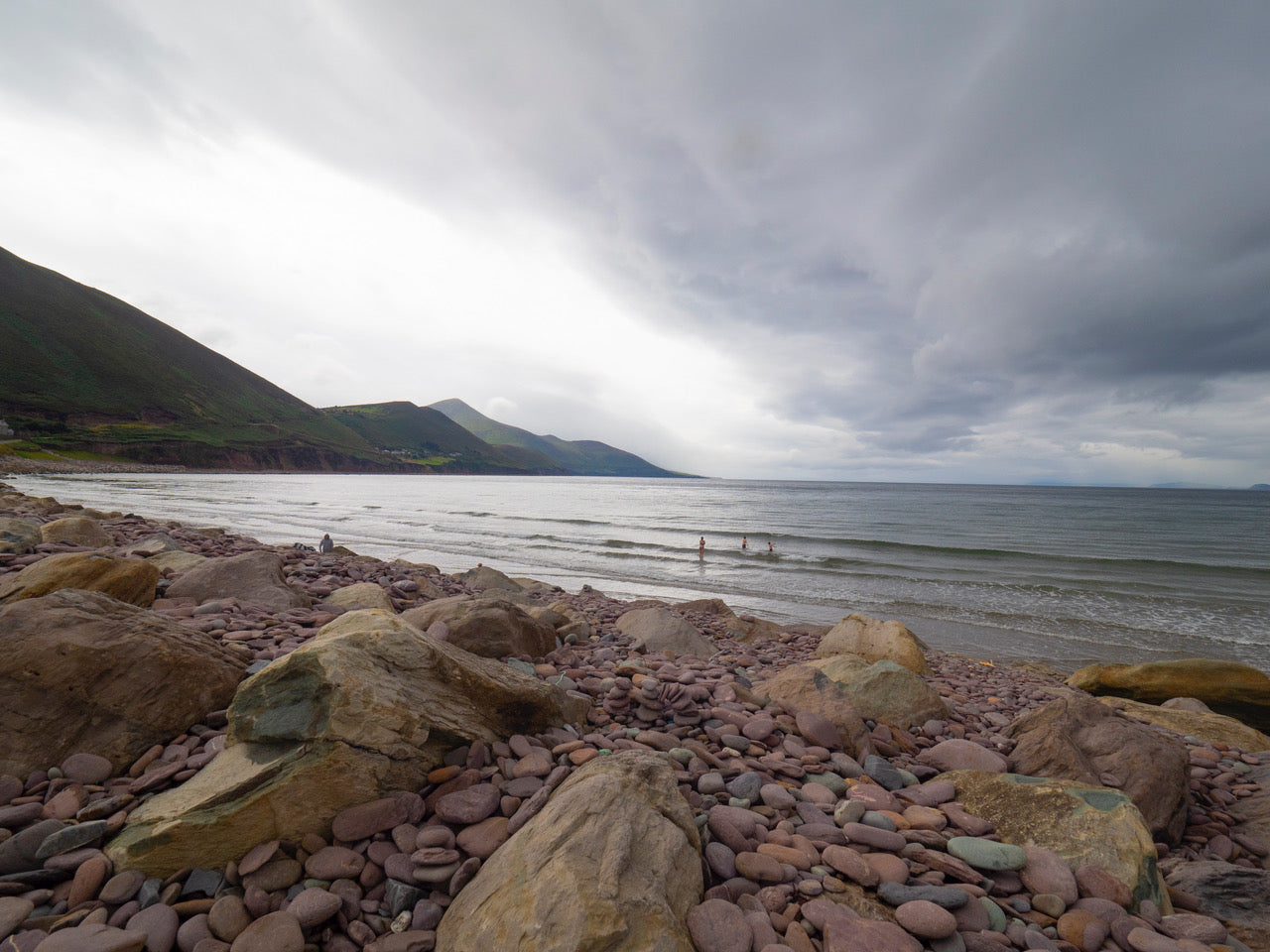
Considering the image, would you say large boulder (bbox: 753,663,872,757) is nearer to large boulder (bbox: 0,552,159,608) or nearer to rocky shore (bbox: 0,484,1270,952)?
rocky shore (bbox: 0,484,1270,952)

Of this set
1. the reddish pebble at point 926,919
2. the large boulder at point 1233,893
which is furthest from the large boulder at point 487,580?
the large boulder at point 1233,893

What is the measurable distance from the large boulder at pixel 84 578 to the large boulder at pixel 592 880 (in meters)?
5.38

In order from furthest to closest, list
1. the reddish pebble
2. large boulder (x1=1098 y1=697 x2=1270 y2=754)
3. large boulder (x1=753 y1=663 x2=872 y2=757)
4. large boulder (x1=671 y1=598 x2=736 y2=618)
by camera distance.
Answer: large boulder (x1=671 y1=598 x2=736 y2=618) → large boulder (x1=1098 y1=697 x2=1270 y2=754) → large boulder (x1=753 y1=663 x2=872 y2=757) → the reddish pebble

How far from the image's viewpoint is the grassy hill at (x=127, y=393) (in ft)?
339

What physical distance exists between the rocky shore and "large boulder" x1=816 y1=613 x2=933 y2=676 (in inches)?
172

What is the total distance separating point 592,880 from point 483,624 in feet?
13.6

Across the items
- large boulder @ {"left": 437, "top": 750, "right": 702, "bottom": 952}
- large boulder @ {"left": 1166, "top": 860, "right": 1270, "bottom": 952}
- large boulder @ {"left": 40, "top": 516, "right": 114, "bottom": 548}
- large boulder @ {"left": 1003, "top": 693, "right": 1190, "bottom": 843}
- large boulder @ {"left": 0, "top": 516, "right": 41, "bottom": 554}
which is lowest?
large boulder @ {"left": 1166, "top": 860, "right": 1270, "bottom": 952}

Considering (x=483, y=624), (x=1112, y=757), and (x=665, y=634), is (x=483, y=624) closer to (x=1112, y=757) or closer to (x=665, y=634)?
(x=665, y=634)

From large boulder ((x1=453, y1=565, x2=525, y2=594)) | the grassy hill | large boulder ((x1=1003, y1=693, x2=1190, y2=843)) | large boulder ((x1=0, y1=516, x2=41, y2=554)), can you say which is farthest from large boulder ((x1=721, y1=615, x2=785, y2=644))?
the grassy hill

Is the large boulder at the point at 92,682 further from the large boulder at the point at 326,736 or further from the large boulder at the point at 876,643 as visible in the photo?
the large boulder at the point at 876,643

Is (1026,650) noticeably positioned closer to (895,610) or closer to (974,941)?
(895,610)

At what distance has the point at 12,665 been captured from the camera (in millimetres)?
3596

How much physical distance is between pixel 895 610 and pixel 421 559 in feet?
67.0

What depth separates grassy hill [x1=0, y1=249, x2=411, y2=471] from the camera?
10331cm
